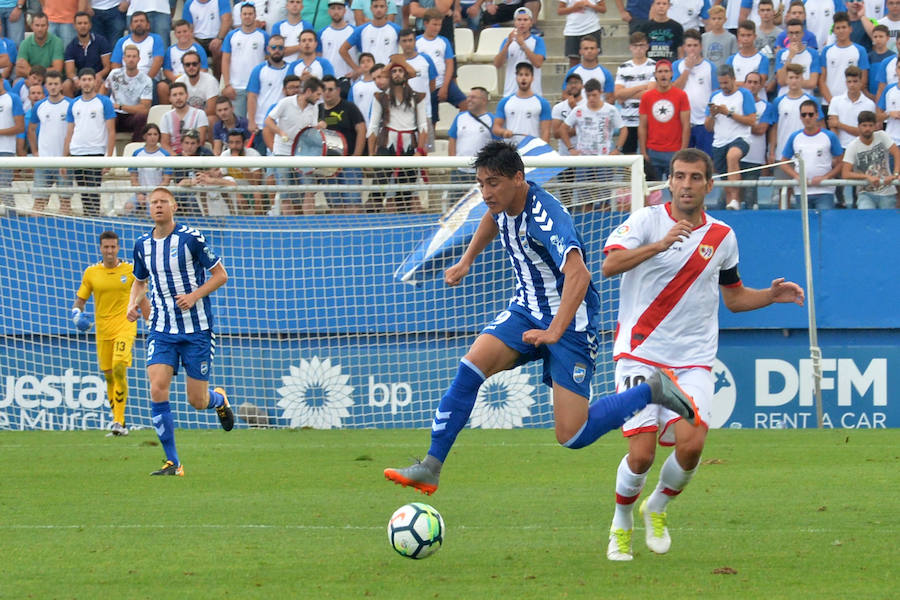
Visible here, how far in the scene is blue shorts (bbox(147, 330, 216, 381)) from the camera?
10.6 meters

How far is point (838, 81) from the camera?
621 inches

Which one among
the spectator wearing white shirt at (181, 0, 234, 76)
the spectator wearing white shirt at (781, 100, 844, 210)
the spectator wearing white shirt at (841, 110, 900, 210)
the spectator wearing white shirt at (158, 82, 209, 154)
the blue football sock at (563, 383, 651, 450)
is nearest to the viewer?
the blue football sock at (563, 383, 651, 450)

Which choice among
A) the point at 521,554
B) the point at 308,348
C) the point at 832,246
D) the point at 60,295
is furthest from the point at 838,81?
the point at 521,554

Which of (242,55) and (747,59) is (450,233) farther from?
(242,55)

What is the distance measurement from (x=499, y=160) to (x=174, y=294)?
15.3ft

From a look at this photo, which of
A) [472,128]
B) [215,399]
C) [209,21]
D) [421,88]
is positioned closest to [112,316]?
[215,399]

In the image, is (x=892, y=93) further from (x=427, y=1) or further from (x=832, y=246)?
(x=427, y=1)

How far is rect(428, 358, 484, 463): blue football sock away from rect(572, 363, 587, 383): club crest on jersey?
49 centimetres

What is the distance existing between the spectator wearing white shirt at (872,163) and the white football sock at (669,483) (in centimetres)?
855

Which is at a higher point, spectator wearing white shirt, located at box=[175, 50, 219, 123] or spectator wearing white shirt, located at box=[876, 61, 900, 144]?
spectator wearing white shirt, located at box=[175, 50, 219, 123]

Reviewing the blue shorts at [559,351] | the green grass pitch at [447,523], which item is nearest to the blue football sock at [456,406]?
the blue shorts at [559,351]

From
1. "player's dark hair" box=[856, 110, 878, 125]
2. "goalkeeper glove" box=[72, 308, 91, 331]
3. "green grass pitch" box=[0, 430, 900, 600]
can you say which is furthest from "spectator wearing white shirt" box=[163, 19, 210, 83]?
"player's dark hair" box=[856, 110, 878, 125]

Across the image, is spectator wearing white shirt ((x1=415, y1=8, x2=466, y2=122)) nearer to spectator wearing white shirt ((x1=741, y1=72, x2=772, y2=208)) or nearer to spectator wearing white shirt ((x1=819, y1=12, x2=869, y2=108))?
spectator wearing white shirt ((x1=741, y1=72, x2=772, y2=208))

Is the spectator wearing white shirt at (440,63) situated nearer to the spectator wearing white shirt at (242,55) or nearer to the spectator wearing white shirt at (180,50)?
the spectator wearing white shirt at (242,55)
